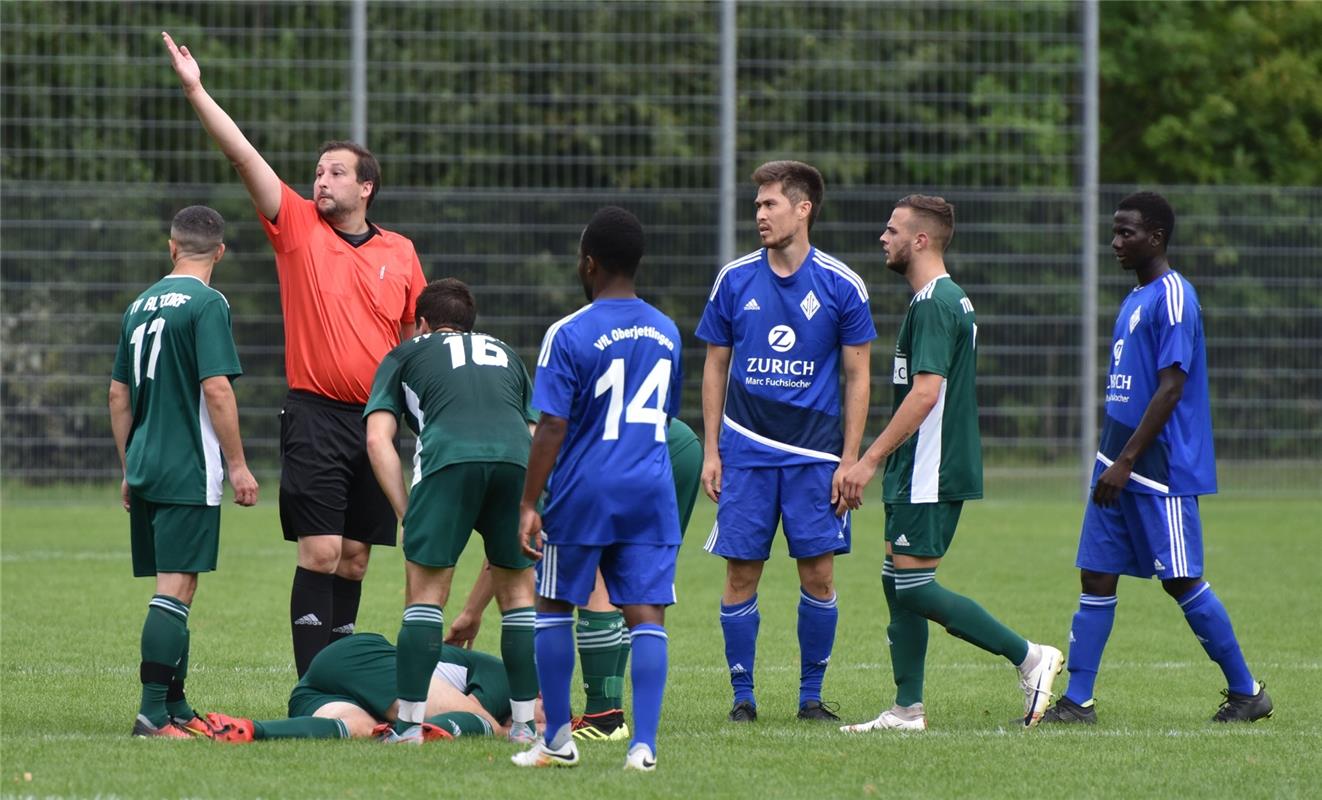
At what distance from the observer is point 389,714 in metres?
7.39

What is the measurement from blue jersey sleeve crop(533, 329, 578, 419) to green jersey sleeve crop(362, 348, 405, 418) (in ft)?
2.97

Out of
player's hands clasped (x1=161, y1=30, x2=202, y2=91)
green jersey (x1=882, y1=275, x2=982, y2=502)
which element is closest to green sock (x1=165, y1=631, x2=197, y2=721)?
player's hands clasped (x1=161, y1=30, x2=202, y2=91)

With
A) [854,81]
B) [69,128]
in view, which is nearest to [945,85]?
[854,81]

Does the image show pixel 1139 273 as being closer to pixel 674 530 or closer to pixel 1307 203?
pixel 674 530

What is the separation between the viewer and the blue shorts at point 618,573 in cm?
657

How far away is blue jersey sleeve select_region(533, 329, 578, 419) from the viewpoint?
6469mm

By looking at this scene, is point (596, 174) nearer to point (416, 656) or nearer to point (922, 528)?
point (922, 528)

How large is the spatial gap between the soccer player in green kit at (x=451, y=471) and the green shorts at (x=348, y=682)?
33 cm

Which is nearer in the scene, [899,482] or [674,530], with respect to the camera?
[674,530]

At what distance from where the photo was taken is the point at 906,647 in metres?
7.89

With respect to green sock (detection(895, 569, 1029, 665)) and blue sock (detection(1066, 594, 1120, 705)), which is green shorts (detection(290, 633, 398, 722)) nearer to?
green sock (detection(895, 569, 1029, 665))

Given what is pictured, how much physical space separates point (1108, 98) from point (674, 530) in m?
28.8

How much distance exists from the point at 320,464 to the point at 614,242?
213 centimetres

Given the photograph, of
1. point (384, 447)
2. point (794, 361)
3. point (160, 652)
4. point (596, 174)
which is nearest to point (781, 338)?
point (794, 361)
